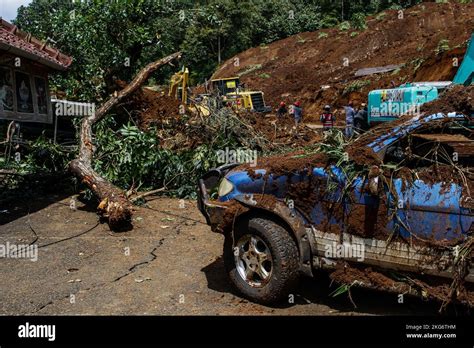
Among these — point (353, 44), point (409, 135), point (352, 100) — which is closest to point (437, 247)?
point (409, 135)

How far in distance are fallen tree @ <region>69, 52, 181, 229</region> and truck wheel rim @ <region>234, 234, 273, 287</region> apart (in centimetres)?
323

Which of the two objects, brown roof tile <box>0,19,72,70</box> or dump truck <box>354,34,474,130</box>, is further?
dump truck <box>354,34,474,130</box>

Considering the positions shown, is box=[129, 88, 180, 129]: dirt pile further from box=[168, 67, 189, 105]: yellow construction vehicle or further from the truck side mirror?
the truck side mirror

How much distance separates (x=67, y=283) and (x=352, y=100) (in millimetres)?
21068

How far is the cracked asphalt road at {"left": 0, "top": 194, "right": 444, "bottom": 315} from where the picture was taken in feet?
15.5

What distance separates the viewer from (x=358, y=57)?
31750 mm

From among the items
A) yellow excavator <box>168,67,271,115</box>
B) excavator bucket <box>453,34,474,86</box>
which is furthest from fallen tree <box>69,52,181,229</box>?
excavator bucket <box>453,34,474,86</box>

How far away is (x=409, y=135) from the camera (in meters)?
4.31

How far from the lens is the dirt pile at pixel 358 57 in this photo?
2362cm

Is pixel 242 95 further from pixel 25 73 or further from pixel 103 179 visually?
pixel 103 179

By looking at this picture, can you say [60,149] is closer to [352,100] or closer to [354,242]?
[354,242]

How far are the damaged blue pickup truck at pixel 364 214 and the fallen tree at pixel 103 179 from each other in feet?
9.59

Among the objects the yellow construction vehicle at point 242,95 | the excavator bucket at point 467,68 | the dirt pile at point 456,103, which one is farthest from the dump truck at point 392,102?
the dirt pile at point 456,103

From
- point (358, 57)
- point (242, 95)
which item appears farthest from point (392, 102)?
point (358, 57)
